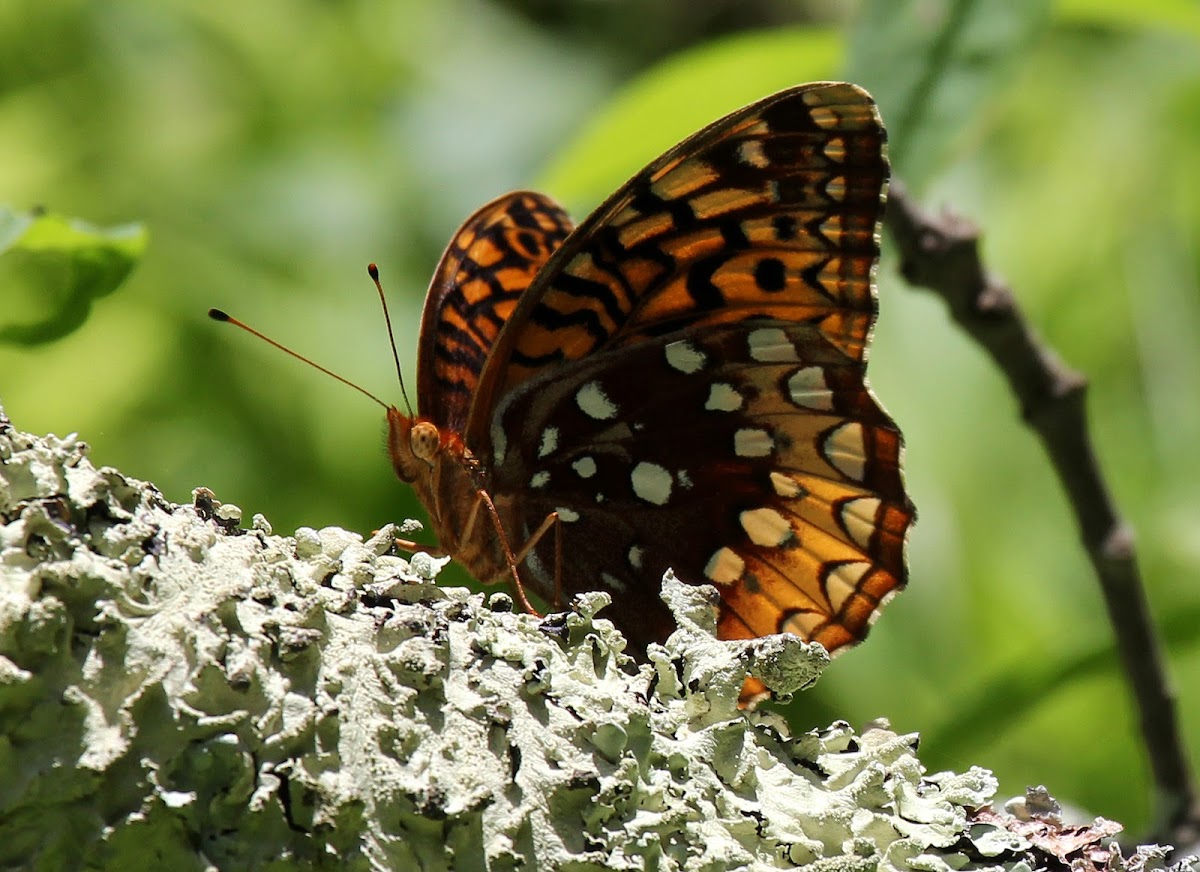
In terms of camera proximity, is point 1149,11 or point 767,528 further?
point 1149,11

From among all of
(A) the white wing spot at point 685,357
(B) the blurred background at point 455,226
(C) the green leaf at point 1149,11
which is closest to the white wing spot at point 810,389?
(A) the white wing spot at point 685,357

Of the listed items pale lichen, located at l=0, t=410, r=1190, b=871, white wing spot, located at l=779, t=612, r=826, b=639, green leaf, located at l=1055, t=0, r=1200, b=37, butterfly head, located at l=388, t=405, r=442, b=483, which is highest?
green leaf, located at l=1055, t=0, r=1200, b=37

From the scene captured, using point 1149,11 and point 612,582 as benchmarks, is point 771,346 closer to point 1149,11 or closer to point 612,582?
point 612,582

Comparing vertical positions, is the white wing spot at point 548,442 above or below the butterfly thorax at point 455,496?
above

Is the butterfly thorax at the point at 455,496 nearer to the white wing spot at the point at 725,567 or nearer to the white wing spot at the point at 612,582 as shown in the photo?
the white wing spot at the point at 612,582

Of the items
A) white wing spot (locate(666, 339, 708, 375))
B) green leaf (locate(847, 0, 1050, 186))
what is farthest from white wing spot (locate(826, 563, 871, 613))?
green leaf (locate(847, 0, 1050, 186))

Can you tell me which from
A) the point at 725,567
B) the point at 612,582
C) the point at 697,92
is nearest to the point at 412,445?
the point at 612,582

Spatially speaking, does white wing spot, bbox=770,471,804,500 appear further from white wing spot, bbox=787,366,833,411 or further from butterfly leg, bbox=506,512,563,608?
butterfly leg, bbox=506,512,563,608
